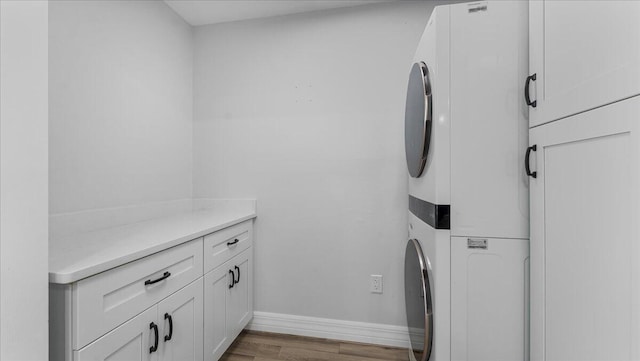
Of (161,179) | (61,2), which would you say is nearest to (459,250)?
(161,179)

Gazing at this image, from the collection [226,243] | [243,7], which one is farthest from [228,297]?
[243,7]

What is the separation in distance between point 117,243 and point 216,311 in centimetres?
69

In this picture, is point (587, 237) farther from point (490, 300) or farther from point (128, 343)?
point (128, 343)

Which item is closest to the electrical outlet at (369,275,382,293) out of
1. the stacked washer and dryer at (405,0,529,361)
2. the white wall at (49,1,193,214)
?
the stacked washer and dryer at (405,0,529,361)

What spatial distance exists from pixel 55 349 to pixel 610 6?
5.83ft

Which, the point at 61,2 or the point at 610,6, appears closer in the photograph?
the point at 610,6

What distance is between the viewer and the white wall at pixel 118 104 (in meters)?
1.37

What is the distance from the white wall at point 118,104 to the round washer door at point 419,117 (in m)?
1.66

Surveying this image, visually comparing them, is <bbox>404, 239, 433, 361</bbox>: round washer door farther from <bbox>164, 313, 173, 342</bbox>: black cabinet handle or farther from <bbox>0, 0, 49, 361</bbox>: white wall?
<bbox>0, 0, 49, 361</bbox>: white wall

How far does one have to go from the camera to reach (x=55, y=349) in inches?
33.2

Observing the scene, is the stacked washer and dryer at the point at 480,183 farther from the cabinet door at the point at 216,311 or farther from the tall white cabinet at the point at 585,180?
the cabinet door at the point at 216,311

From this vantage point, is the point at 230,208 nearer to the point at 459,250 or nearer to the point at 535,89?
the point at 459,250

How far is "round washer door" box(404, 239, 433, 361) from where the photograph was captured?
115 centimetres

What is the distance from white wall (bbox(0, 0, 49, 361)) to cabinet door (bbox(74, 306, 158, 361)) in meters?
0.16
